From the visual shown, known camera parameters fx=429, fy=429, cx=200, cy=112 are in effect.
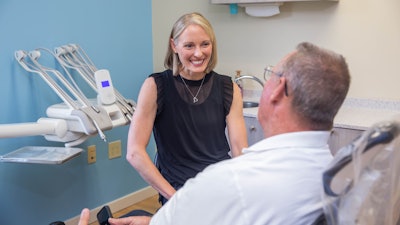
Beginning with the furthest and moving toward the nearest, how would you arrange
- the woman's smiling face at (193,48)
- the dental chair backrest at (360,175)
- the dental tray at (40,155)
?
the dental tray at (40,155) < the woman's smiling face at (193,48) < the dental chair backrest at (360,175)

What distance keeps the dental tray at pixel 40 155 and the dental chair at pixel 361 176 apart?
1.47m

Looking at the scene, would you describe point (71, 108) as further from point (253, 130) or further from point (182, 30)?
point (253, 130)

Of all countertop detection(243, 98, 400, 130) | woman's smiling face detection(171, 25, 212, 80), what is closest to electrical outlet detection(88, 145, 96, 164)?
countertop detection(243, 98, 400, 130)

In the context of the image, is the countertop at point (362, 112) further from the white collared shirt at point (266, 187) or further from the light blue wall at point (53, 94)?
the white collared shirt at point (266, 187)

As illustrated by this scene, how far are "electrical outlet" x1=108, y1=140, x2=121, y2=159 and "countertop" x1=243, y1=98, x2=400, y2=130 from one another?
95 centimetres

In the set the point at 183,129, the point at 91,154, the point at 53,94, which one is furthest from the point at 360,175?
the point at 91,154

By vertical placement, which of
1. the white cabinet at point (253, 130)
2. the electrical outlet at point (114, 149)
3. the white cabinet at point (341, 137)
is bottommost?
the electrical outlet at point (114, 149)

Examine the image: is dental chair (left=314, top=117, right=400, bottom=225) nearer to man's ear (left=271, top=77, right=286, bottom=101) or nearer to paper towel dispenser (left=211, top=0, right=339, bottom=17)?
man's ear (left=271, top=77, right=286, bottom=101)

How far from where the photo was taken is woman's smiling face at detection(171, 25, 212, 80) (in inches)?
67.8

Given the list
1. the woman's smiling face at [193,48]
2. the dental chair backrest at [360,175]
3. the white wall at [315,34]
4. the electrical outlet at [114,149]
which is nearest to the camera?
the dental chair backrest at [360,175]

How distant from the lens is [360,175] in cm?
80

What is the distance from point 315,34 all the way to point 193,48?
136cm

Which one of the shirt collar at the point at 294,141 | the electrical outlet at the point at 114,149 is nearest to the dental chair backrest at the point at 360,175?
the shirt collar at the point at 294,141

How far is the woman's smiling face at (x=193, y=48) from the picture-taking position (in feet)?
5.65
